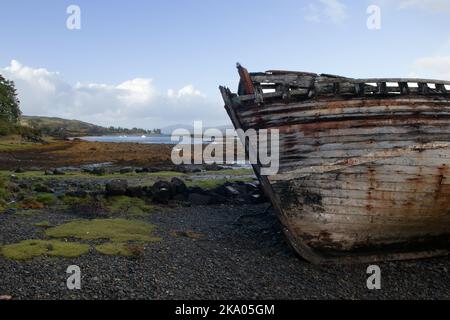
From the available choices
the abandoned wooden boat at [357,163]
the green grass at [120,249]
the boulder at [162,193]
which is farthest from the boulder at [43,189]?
the abandoned wooden boat at [357,163]

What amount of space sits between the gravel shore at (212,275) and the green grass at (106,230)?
64 centimetres

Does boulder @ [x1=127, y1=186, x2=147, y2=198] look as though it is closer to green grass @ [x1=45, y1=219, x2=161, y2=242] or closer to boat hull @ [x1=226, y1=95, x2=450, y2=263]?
green grass @ [x1=45, y1=219, x2=161, y2=242]

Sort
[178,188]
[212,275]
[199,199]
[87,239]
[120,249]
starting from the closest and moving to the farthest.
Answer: [212,275] → [120,249] → [87,239] → [199,199] → [178,188]

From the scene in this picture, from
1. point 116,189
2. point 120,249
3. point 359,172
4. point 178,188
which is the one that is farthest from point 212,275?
point 178,188

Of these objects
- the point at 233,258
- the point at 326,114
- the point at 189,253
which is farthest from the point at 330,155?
the point at 189,253

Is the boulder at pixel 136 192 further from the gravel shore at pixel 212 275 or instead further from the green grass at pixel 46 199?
the gravel shore at pixel 212 275

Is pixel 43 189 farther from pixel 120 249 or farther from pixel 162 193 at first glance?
pixel 120 249

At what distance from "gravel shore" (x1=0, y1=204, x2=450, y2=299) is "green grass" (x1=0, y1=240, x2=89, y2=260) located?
340mm

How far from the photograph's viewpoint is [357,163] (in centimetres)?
1051

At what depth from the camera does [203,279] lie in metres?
9.55

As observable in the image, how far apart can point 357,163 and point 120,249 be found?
661 centimetres

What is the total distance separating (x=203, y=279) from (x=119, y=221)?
6456 mm

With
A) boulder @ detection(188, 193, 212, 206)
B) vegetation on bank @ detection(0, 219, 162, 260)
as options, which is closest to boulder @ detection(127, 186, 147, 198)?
boulder @ detection(188, 193, 212, 206)
